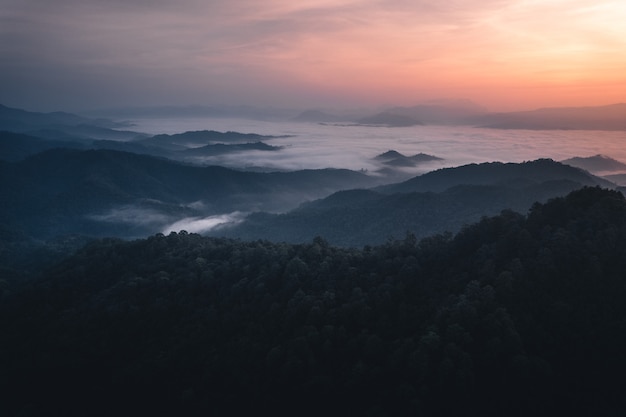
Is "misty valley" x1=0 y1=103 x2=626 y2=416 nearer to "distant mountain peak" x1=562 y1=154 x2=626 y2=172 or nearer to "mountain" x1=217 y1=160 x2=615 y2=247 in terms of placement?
"mountain" x1=217 y1=160 x2=615 y2=247

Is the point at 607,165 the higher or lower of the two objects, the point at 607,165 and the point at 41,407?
the higher

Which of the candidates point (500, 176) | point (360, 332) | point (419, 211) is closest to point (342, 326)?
point (360, 332)

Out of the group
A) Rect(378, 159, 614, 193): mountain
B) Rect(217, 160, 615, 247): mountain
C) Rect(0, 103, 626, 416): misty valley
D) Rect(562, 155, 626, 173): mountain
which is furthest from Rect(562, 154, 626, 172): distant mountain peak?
Rect(0, 103, 626, 416): misty valley

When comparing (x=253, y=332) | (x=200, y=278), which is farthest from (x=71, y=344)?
(x=253, y=332)

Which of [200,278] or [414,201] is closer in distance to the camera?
[200,278]

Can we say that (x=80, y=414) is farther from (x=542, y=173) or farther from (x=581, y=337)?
(x=542, y=173)

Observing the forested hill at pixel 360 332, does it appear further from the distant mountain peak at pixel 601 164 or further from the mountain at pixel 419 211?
the distant mountain peak at pixel 601 164
